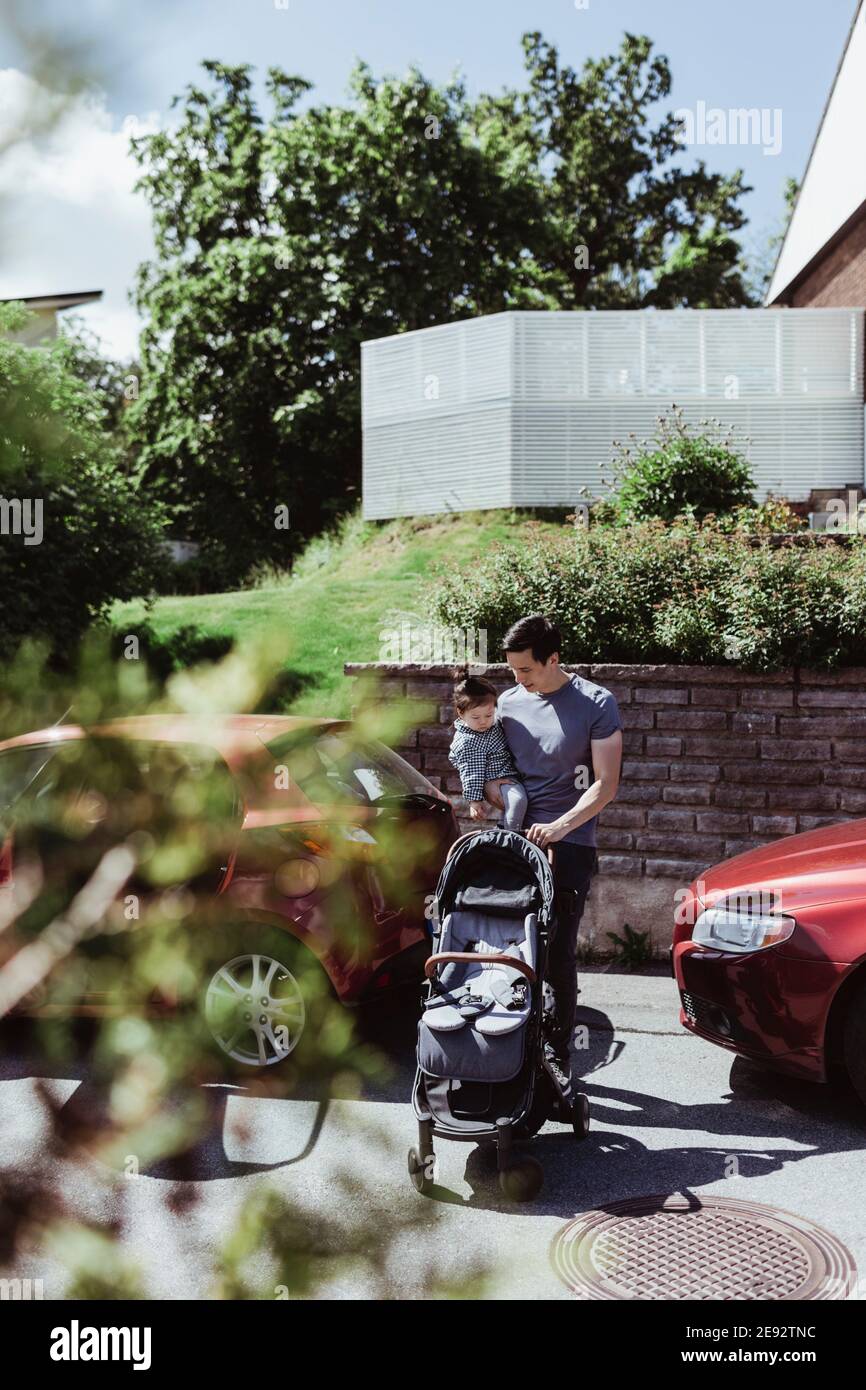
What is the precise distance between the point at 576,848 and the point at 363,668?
341 centimetres

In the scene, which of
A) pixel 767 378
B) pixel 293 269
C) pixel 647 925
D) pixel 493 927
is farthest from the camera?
pixel 293 269

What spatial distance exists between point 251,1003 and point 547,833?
374cm

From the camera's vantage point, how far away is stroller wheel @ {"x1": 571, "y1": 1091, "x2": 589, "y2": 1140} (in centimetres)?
480

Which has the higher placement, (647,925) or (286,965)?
(286,965)

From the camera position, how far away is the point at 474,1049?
434 centimetres

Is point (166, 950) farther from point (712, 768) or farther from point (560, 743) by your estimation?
point (712, 768)

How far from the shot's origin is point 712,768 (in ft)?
25.3

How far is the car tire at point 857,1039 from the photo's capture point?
4777 mm

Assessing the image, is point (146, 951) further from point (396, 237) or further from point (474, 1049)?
point (396, 237)

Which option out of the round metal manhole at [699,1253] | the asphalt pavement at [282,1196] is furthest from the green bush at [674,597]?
the asphalt pavement at [282,1196]

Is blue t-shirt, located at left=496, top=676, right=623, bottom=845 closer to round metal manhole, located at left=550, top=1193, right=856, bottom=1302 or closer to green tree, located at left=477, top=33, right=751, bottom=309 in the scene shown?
round metal manhole, located at left=550, top=1193, right=856, bottom=1302

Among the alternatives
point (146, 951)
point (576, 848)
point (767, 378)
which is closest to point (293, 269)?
point (767, 378)

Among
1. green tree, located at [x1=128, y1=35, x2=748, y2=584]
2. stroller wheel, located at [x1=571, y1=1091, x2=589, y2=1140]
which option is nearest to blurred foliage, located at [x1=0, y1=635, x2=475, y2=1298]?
stroller wheel, located at [x1=571, y1=1091, x2=589, y2=1140]

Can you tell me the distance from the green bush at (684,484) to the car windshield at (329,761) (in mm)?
11359
